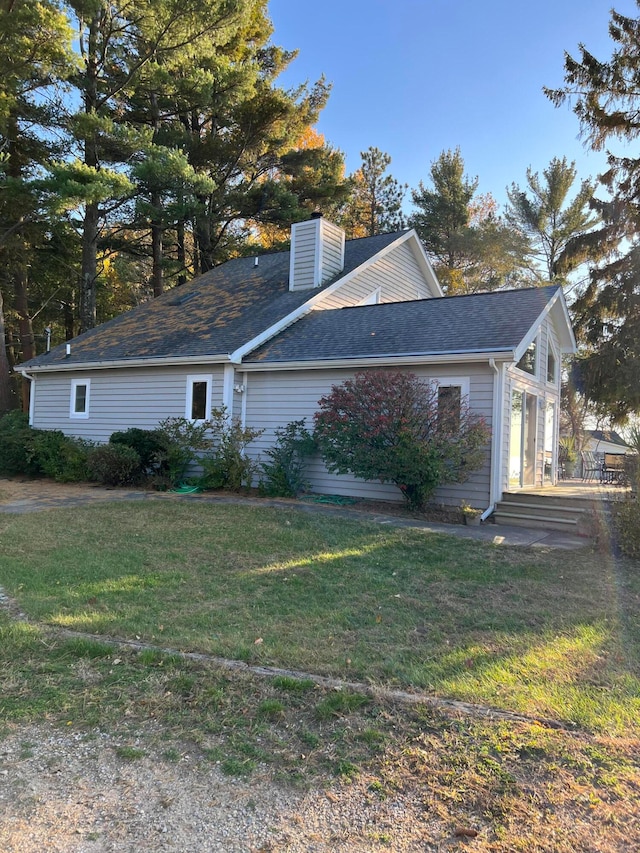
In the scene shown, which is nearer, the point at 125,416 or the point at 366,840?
the point at 366,840

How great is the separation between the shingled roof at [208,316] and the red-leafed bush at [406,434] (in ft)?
12.2

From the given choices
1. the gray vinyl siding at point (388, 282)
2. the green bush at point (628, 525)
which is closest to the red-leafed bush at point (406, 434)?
the green bush at point (628, 525)

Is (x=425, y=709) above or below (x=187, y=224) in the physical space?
below

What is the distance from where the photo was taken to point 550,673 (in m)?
3.62

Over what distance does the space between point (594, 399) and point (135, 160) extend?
1802cm

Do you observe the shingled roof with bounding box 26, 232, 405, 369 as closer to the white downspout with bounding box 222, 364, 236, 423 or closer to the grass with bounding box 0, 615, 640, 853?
the white downspout with bounding box 222, 364, 236, 423

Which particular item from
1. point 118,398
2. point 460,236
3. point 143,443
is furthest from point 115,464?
point 460,236

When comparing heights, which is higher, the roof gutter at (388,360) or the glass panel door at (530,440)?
the roof gutter at (388,360)

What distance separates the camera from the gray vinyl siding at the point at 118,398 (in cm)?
1321

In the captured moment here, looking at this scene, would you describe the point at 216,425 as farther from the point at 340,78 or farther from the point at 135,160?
the point at 340,78

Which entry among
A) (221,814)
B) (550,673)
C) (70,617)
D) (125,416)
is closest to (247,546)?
(70,617)

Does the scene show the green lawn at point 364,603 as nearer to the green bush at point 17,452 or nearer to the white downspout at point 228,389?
the white downspout at point 228,389

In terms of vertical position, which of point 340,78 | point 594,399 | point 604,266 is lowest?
point 594,399

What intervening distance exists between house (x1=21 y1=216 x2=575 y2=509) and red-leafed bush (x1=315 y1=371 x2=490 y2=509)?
2.23 feet
